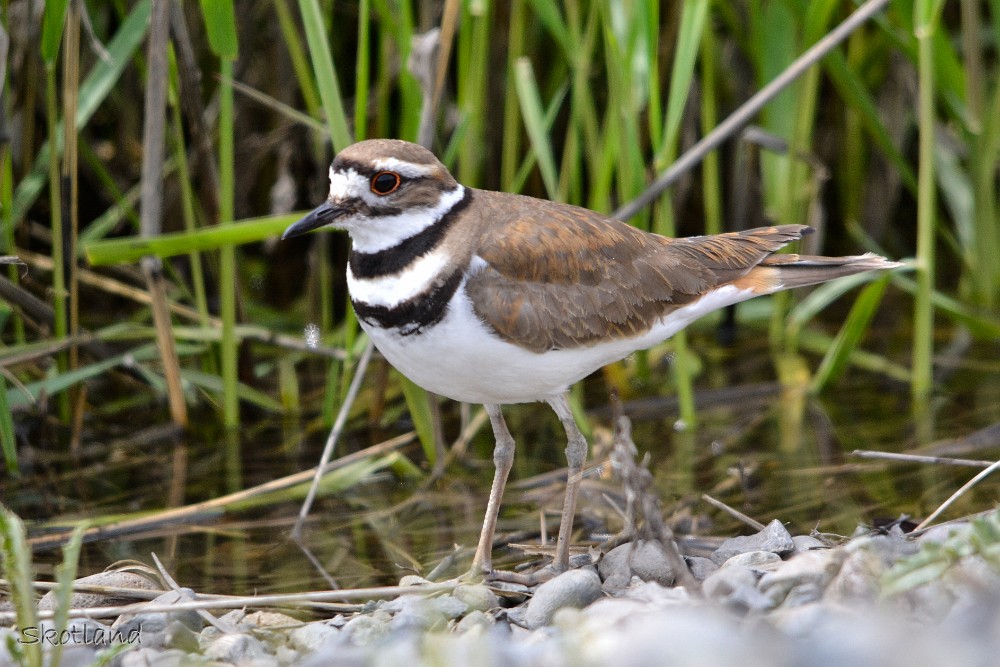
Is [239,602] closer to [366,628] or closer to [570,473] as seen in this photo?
[366,628]

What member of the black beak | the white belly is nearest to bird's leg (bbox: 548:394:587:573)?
the white belly

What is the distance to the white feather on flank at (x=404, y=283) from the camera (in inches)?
139

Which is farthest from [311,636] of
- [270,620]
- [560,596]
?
[560,596]

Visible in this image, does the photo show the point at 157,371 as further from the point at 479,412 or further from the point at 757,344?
the point at 757,344

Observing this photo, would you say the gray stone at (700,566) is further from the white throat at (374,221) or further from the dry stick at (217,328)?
the dry stick at (217,328)

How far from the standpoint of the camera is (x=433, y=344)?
3.52 m

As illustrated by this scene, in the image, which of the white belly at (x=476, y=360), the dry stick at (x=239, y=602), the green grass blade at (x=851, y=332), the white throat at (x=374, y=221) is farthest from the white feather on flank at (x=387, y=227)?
the green grass blade at (x=851, y=332)

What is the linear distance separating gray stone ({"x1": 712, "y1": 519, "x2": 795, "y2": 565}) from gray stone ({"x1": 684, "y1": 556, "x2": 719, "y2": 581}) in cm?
7

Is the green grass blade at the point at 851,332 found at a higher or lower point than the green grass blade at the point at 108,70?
lower

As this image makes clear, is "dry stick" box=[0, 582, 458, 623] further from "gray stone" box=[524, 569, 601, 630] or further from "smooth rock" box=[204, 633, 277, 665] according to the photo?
"gray stone" box=[524, 569, 601, 630]

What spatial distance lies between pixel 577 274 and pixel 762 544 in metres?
1.07

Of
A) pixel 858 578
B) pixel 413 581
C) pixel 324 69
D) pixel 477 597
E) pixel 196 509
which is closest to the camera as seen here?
pixel 858 578

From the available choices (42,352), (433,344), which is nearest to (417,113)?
(433,344)

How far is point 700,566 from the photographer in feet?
11.8
